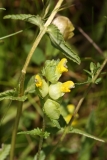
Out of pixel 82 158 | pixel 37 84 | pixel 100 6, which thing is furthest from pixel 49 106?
pixel 100 6

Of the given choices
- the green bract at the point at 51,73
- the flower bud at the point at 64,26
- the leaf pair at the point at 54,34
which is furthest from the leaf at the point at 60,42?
the flower bud at the point at 64,26

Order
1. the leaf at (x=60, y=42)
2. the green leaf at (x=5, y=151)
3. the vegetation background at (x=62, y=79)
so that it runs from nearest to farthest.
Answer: the leaf at (x=60, y=42)
the green leaf at (x=5, y=151)
the vegetation background at (x=62, y=79)

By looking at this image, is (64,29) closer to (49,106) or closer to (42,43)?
(49,106)

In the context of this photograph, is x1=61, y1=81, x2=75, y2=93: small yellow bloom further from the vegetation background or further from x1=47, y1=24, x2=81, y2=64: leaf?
the vegetation background

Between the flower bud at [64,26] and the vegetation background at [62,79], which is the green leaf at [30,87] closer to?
the flower bud at [64,26]

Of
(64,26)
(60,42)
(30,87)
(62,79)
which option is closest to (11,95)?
(30,87)

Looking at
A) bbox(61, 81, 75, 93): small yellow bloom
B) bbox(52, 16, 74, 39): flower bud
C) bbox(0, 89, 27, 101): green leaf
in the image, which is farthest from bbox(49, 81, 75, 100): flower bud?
bbox(52, 16, 74, 39): flower bud
